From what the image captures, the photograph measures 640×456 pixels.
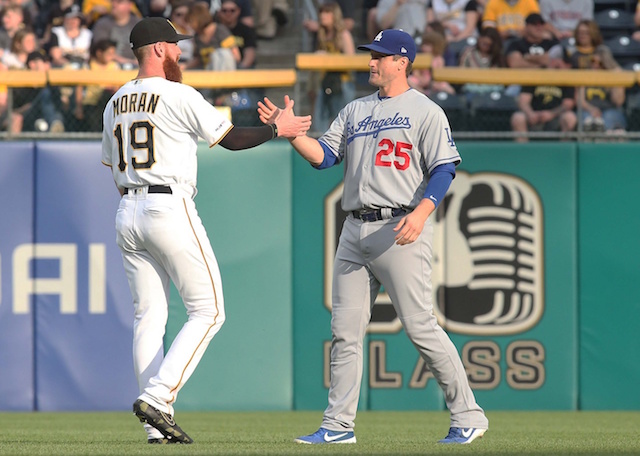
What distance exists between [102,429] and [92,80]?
353 centimetres

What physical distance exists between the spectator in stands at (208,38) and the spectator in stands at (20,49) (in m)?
1.77

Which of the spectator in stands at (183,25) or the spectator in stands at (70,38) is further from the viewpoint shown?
the spectator in stands at (70,38)

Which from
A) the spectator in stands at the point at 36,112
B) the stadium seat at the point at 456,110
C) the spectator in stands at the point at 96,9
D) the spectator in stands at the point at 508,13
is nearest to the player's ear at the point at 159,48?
the spectator in stands at the point at 36,112

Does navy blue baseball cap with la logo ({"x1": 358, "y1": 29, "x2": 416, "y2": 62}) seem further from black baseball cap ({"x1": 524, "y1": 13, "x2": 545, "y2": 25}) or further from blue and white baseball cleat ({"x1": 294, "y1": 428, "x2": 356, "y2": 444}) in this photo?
black baseball cap ({"x1": 524, "y1": 13, "x2": 545, "y2": 25})

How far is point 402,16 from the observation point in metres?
12.1

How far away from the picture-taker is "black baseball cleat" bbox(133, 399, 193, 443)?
4.73 metres

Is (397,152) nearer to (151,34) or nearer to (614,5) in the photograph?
(151,34)

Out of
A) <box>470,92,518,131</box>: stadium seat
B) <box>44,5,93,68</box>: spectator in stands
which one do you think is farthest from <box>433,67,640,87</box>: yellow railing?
<box>44,5,93,68</box>: spectator in stands

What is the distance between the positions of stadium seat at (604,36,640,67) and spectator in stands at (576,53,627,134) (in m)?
2.28

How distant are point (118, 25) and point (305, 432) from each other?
21.8 feet

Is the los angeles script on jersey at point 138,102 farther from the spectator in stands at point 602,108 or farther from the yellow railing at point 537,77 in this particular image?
the spectator in stands at point 602,108

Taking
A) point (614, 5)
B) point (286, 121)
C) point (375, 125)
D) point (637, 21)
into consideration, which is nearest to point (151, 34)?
point (286, 121)

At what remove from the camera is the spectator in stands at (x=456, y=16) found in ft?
39.9

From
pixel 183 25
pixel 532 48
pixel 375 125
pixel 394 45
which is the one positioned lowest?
pixel 375 125
